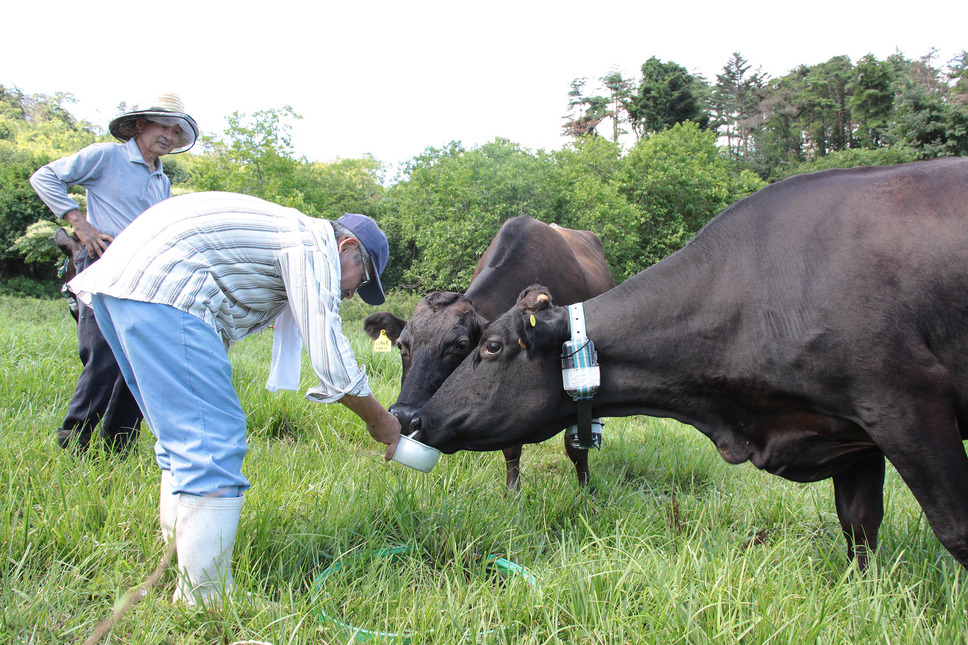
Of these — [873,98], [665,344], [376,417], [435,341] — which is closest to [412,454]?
[376,417]

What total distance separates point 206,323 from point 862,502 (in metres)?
2.91

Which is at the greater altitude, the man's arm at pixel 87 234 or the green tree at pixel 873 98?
the green tree at pixel 873 98

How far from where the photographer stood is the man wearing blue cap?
2.23 metres

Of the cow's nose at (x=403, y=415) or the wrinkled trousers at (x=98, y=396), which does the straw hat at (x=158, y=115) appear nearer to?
the wrinkled trousers at (x=98, y=396)

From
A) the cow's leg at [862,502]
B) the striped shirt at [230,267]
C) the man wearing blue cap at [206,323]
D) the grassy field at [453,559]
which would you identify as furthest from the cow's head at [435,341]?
the cow's leg at [862,502]

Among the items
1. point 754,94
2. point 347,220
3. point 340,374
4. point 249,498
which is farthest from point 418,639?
point 754,94

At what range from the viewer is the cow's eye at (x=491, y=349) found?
3.16 m

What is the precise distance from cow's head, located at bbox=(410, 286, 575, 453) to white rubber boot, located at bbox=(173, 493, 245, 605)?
1.07m

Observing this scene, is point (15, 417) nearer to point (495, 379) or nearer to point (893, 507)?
point (495, 379)

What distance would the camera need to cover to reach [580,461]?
448 cm

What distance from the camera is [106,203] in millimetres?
3748

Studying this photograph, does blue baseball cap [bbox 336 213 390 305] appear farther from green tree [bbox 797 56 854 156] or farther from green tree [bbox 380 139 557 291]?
green tree [bbox 797 56 854 156]

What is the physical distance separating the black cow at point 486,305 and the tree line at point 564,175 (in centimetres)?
1262

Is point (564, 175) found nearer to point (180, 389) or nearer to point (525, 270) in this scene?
point (525, 270)
